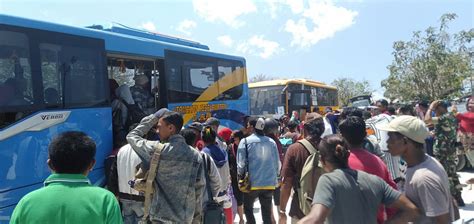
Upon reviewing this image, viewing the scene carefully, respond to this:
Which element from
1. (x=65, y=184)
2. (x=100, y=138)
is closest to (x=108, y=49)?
(x=100, y=138)

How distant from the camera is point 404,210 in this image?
2.41 m

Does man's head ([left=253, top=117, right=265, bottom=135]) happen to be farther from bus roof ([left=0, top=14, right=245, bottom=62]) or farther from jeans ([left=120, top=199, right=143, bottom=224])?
bus roof ([left=0, top=14, right=245, bottom=62])

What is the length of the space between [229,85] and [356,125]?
23.1ft

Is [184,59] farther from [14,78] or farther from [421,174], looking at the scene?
[421,174]

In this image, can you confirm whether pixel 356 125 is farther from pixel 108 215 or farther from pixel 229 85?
pixel 229 85

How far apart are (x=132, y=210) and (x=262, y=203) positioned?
2084mm

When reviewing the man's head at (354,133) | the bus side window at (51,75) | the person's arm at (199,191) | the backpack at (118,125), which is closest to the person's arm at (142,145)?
the person's arm at (199,191)

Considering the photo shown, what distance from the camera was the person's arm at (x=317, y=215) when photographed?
7.22ft

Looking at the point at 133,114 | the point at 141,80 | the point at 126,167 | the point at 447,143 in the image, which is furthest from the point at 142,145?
the point at 447,143

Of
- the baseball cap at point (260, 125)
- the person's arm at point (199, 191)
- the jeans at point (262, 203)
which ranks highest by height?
the baseball cap at point (260, 125)

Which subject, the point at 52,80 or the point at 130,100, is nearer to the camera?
the point at 52,80

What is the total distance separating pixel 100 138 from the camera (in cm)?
601

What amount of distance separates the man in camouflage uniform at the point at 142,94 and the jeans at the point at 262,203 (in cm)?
277

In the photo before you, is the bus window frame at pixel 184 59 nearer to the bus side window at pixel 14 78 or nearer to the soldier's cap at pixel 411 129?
the bus side window at pixel 14 78
